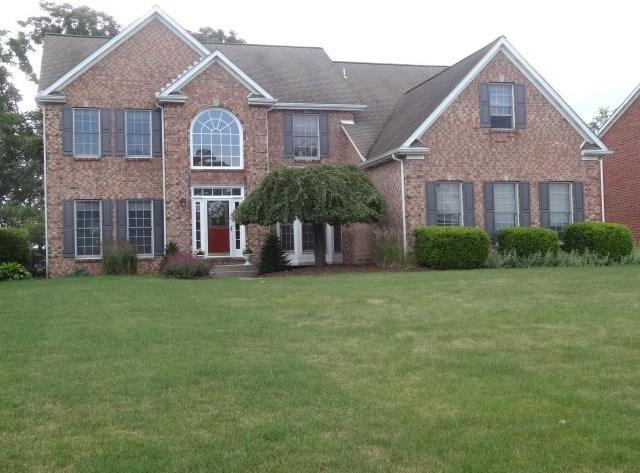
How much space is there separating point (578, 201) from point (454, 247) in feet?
17.8

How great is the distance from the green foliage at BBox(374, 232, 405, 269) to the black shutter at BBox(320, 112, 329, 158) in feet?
16.6

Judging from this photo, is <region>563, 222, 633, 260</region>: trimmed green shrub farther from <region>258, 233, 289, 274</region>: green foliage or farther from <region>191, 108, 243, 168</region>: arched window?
<region>191, 108, 243, 168</region>: arched window

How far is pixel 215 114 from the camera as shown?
2222 cm

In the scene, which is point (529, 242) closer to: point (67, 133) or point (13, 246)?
point (67, 133)

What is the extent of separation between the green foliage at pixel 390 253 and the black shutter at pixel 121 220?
8.06 meters

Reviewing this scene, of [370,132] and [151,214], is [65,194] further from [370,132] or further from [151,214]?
[370,132]

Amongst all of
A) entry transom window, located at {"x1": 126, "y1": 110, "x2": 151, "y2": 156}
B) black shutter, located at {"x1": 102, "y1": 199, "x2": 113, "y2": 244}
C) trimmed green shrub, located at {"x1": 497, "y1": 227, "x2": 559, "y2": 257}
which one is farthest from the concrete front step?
trimmed green shrub, located at {"x1": 497, "y1": 227, "x2": 559, "y2": 257}

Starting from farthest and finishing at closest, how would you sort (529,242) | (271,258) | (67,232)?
1. (67,232)
2. (271,258)
3. (529,242)

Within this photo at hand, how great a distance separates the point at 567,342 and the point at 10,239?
60.6 feet

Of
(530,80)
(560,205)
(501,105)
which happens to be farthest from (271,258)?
(530,80)

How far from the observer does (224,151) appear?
22.5 metres

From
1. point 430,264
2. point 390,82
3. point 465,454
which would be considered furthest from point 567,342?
point 390,82

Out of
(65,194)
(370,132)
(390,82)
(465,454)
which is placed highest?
(390,82)

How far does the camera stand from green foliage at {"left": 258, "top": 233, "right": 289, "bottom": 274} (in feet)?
68.2
